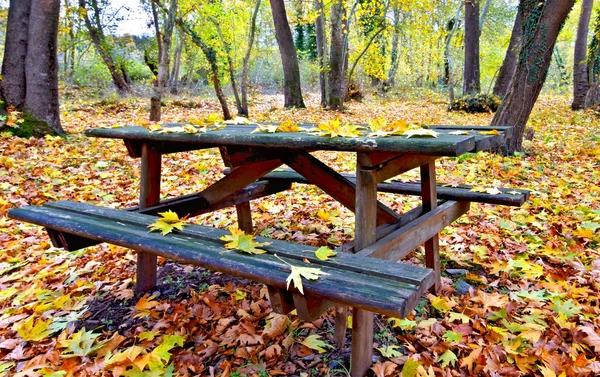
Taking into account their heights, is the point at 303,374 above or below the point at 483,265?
below

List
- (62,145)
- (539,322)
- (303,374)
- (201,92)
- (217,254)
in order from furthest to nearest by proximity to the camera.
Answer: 1. (201,92)
2. (62,145)
3. (539,322)
4. (303,374)
5. (217,254)

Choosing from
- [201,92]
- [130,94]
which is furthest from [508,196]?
[201,92]

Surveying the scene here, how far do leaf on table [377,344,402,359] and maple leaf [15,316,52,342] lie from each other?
1.73 metres

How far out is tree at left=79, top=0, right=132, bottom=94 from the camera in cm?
1132

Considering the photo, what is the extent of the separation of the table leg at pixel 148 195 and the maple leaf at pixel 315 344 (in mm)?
1129

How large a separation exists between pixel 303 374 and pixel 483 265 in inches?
63.2

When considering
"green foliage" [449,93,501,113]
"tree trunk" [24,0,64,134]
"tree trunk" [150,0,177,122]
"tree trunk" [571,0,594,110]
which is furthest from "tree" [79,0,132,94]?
"tree trunk" [571,0,594,110]

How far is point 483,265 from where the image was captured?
9.06ft

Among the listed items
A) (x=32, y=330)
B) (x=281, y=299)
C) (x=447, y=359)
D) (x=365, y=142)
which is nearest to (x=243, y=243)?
(x=281, y=299)

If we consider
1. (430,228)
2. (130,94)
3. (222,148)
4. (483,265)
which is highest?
(130,94)

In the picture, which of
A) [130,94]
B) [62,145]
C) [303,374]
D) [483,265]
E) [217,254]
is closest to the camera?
[217,254]

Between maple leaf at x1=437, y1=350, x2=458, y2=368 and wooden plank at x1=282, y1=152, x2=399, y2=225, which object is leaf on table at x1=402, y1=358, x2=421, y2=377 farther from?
wooden plank at x1=282, y1=152, x2=399, y2=225

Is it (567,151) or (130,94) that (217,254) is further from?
(130,94)

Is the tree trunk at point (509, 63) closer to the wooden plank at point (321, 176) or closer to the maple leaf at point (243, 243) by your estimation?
the wooden plank at point (321, 176)
